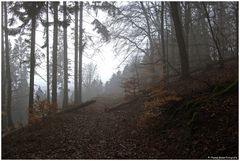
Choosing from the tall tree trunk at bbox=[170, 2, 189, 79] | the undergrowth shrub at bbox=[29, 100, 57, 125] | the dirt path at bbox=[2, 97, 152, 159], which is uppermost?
the tall tree trunk at bbox=[170, 2, 189, 79]

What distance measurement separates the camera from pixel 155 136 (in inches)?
356

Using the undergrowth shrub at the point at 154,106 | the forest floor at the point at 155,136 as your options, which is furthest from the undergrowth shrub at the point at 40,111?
the undergrowth shrub at the point at 154,106

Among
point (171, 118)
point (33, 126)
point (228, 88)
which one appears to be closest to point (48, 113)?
point (33, 126)

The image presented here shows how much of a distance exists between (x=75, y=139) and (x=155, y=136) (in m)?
2.89

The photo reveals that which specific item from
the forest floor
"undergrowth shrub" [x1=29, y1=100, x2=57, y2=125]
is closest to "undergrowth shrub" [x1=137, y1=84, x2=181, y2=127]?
the forest floor

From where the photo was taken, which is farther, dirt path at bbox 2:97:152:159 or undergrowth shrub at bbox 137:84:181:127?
undergrowth shrub at bbox 137:84:181:127

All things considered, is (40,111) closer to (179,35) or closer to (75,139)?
(75,139)

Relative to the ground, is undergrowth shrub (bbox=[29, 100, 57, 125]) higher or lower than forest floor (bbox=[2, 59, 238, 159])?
higher

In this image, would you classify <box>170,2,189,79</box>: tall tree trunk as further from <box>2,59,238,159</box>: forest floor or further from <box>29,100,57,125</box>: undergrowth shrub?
<box>29,100,57,125</box>: undergrowth shrub

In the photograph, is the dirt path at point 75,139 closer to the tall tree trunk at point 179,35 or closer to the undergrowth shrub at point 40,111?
the undergrowth shrub at point 40,111

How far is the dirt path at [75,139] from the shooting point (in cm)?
834

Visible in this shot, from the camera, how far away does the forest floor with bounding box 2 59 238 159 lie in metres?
7.38

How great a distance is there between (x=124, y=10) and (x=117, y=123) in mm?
12210

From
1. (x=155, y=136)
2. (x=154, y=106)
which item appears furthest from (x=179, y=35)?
(x=155, y=136)
